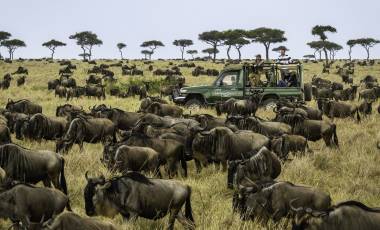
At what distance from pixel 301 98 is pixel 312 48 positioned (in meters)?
64.3

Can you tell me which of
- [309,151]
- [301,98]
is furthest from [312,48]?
[309,151]

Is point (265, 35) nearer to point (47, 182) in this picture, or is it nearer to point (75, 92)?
point (75, 92)

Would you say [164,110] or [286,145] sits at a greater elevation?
[164,110]

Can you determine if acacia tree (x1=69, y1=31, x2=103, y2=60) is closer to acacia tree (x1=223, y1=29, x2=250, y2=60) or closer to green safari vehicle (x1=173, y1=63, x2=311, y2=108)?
acacia tree (x1=223, y1=29, x2=250, y2=60)

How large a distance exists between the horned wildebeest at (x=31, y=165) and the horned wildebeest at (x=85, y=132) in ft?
10.2

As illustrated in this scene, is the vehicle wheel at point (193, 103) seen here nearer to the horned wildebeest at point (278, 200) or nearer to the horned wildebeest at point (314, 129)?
the horned wildebeest at point (314, 129)

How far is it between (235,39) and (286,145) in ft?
203

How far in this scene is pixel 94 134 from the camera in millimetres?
12023

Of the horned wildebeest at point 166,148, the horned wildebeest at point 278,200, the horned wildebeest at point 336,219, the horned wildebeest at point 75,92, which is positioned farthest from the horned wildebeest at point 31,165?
the horned wildebeest at point 75,92

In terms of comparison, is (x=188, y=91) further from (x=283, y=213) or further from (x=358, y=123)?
(x=283, y=213)

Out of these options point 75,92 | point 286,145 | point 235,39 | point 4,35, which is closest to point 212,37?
point 235,39

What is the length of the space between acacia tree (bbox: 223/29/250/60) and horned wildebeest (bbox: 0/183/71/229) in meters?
65.6

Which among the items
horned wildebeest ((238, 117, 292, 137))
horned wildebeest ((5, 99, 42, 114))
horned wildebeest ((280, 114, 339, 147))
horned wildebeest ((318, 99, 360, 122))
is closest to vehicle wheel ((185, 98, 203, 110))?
horned wildebeest ((318, 99, 360, 122))

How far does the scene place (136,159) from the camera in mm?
8453
